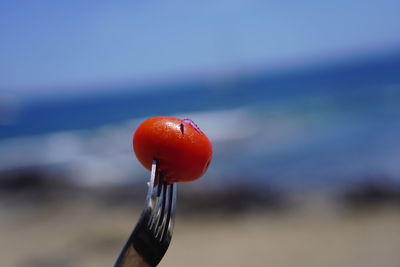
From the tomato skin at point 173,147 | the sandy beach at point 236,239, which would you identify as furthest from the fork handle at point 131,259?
the sandy beach at point 236,239

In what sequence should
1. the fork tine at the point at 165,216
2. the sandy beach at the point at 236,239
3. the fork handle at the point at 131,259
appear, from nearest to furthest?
the fork handle at the point at 131,259 < the fork tine at the point at 165,216 < the sandy beach at the point at 236,239

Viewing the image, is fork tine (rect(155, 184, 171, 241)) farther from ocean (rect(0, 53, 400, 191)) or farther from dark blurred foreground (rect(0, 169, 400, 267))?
ocean (rect(0, 53, 400, 191))

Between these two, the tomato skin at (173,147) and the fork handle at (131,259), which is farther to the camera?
the tomato skin at (173,147)

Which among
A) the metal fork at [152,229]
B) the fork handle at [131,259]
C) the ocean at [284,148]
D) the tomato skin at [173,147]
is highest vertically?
the ocean at [284,148]

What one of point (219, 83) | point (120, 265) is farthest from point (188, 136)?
point (219, 83)

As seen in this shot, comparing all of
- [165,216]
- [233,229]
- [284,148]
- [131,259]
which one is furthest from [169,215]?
[284,148]

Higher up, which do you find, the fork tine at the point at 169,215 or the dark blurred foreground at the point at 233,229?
the dark blurred foreground at the point at 233,229

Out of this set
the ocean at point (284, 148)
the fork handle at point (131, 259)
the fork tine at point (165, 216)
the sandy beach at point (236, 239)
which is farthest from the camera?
the ocean at point (284, 148)

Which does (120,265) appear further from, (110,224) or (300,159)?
(300,159)

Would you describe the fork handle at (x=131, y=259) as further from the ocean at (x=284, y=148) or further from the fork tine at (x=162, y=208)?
the ocean at (x=284, y=148)
